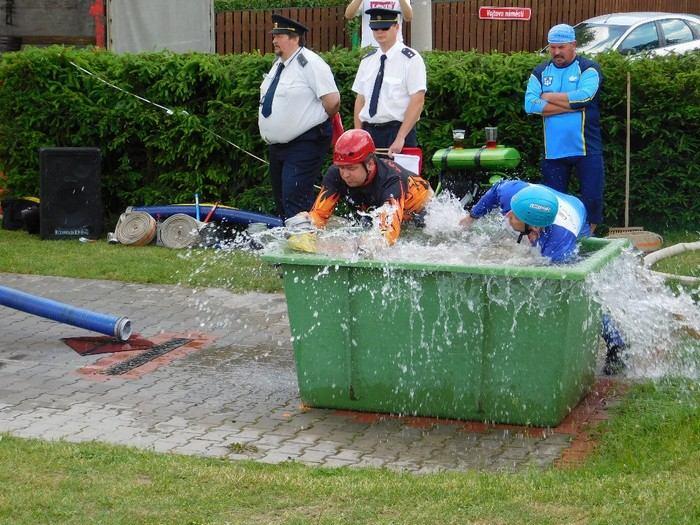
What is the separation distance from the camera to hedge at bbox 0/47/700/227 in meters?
11.6

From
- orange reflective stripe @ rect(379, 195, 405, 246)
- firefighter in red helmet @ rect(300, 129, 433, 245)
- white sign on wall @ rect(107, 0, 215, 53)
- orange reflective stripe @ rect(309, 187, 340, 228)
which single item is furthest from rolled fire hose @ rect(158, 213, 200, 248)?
white sign on wall @ rect(107, 0, 215, 53)

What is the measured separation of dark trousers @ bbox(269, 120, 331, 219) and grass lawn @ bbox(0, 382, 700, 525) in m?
4.51

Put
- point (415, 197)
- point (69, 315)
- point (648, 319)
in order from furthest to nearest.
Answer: point (69, 315), point (415, 197), point (648, 319)

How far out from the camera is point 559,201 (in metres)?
6.95

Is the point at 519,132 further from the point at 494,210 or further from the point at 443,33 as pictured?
the point at 443,33

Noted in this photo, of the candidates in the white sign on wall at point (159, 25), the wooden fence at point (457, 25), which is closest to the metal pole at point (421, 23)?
the white sign on wall at point (159, 25)

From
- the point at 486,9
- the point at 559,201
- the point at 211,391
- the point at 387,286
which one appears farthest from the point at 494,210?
the point at 486,9

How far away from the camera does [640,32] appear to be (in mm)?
18812

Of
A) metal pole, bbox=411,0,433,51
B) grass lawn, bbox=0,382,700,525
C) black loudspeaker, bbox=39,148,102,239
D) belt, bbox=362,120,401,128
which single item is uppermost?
metal pole, bbox=411,0,433,51

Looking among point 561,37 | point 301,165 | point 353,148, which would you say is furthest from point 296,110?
point 353,148

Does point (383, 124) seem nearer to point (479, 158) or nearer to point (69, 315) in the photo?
point (479, 158)

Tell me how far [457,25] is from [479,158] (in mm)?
14680

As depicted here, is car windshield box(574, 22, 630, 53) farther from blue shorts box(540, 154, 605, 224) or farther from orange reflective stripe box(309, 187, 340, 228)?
orange reflective stripe box(309, 187, 340, 228)

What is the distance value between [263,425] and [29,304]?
2454 mm
